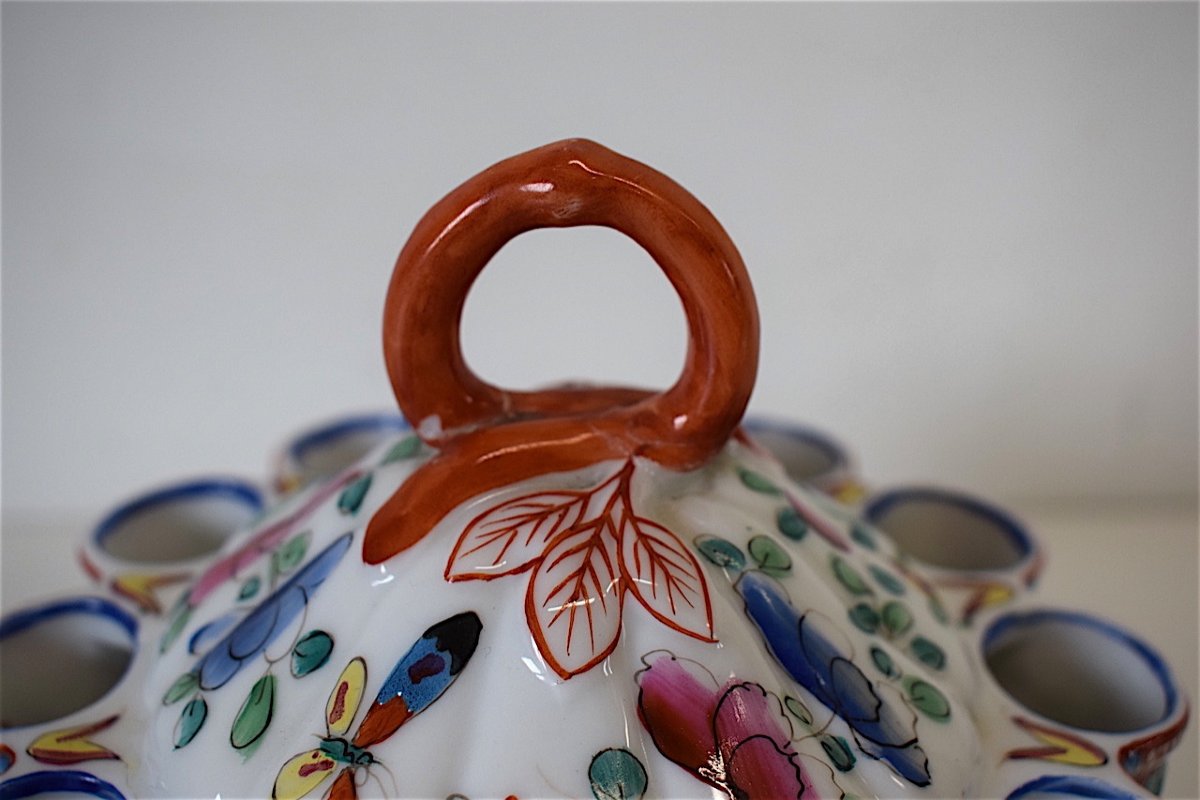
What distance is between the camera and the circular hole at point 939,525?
621mm

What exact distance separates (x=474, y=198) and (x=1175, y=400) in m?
0.71

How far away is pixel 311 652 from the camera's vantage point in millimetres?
406

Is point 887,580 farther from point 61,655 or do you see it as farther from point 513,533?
point 61,655

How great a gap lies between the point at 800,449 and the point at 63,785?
0.42 meters

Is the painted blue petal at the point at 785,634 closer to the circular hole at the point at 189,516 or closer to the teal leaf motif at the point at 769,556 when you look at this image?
the teal leaf motif at the point at 769,556

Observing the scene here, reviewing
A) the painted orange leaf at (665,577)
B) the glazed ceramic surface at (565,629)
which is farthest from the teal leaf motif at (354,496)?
the painted orange leaf at (665,577)

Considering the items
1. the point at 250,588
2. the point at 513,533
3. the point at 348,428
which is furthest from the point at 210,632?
the point at 348,428

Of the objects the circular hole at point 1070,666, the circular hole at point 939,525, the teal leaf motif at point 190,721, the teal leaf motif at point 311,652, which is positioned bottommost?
the circular hole at point 1070,666

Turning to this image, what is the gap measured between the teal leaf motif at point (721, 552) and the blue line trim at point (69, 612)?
0.26m

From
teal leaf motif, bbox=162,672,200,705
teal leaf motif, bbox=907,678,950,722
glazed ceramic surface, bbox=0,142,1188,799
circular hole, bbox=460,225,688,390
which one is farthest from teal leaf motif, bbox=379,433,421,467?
circular hole, bbox=460,225,688,390

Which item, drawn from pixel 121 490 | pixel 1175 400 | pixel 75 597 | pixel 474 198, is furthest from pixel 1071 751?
pixel 121 490

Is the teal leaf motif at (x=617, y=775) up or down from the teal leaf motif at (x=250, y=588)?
down

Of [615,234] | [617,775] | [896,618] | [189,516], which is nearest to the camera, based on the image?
[617,775]

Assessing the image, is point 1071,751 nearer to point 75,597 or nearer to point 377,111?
point 75,597
